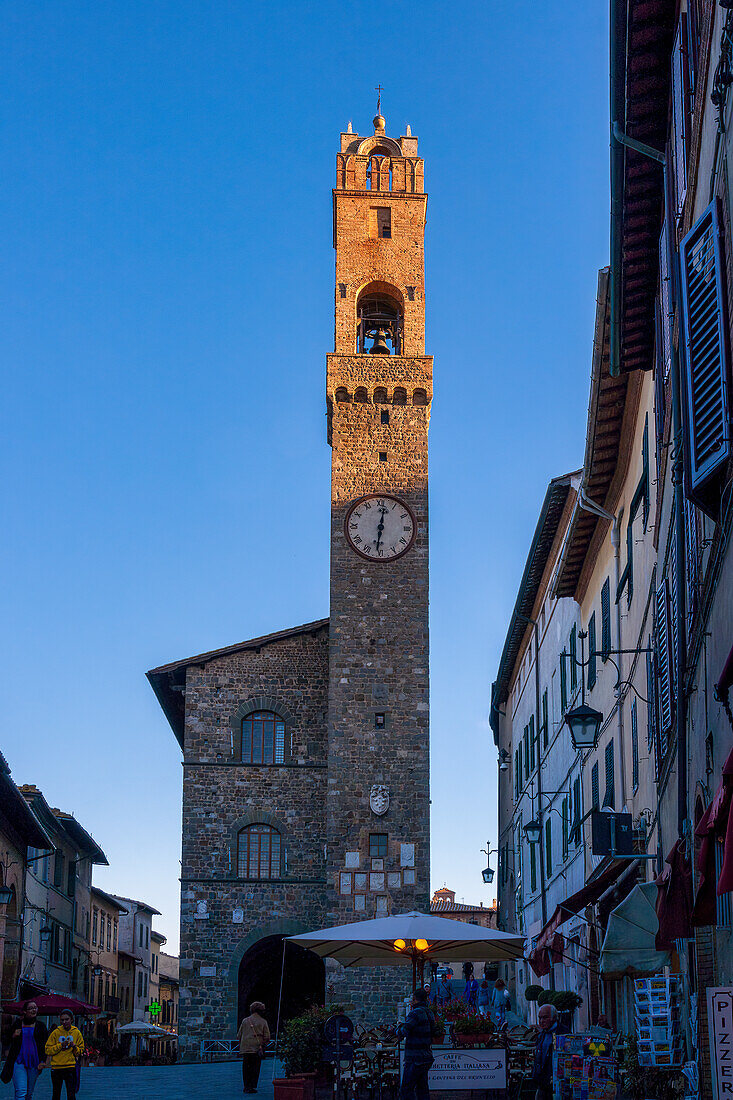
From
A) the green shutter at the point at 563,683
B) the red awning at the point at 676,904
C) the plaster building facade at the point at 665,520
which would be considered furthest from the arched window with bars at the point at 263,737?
the red awning at the point at 676,904

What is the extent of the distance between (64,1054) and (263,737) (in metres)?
17.5

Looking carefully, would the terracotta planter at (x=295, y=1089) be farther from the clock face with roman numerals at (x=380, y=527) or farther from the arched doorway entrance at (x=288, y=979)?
the clock face with roman numerals at (x=380, y=527)

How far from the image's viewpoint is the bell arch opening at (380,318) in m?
33.8

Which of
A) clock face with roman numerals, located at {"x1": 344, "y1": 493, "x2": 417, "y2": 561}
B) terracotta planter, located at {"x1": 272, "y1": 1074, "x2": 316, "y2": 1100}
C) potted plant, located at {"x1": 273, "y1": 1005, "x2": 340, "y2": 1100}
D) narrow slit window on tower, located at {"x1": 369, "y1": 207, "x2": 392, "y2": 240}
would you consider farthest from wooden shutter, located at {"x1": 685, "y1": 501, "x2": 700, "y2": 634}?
narrow slit window on tower, located at {"x1": 369, "y1": 207, "x2": 392, "y2": 240}

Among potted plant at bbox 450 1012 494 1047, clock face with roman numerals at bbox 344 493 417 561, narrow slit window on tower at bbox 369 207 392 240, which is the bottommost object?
potted plant at bbox 450 1012 494 1047

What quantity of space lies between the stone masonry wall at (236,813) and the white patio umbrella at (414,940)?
12.3 meters

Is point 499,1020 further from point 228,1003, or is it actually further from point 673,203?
point 673,203

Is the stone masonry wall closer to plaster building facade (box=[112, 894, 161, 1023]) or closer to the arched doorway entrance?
the arched doorway entrance

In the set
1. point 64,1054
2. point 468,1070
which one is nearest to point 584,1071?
point 468,1070

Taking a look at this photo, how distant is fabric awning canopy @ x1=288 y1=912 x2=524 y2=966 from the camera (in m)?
16.2

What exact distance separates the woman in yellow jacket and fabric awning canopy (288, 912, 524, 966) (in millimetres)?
3197

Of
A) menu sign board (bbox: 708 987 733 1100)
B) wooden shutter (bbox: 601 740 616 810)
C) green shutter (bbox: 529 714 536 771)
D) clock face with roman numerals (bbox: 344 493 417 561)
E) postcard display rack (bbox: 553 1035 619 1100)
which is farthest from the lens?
clock face with roman numerals (bbox: 344 493 417 561)

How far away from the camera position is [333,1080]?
52.7 feet

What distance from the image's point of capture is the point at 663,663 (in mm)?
12320
